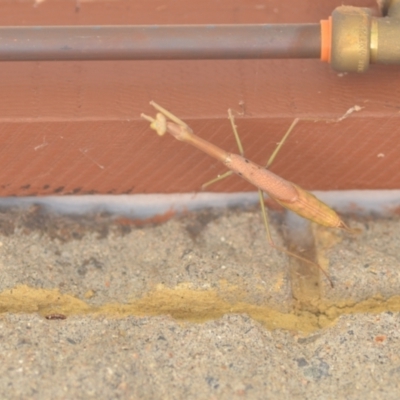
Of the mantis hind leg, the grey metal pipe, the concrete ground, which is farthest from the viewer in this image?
the mantis hind leg

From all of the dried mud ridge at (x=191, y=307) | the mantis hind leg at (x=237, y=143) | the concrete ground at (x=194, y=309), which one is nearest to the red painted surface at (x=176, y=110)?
the mantis hind leg at (x=237, y=143)

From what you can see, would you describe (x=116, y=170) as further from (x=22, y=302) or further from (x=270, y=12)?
(x=270, y=12)

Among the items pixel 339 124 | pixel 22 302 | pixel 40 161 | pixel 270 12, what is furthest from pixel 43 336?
pixel 270 12

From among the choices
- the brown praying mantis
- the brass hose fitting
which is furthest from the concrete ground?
the brass hose fitting

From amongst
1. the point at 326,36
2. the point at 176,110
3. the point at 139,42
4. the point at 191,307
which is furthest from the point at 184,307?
the point at 326,36

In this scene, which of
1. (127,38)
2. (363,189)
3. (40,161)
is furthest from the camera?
(363,189)

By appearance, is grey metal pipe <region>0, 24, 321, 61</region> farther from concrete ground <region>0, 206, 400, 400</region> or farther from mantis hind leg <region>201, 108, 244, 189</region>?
concrete ground <region>0, 206, 400, 400</region>

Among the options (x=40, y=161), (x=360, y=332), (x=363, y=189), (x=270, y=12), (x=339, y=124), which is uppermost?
(x=270, y=12)
